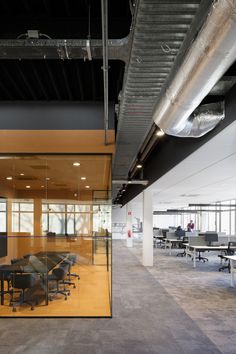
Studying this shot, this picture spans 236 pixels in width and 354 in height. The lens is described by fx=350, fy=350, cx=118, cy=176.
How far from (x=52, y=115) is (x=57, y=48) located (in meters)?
2.99

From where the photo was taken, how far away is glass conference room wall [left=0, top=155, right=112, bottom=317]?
21.0ft

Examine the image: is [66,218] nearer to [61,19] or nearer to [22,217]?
[22,217]

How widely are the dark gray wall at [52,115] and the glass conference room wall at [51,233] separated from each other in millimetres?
712

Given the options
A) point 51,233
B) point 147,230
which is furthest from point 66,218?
point 147,230

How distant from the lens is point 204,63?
1.98 meters

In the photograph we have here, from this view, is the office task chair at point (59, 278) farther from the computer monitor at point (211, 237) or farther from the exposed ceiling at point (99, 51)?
the computer monitor at point (211, 237)

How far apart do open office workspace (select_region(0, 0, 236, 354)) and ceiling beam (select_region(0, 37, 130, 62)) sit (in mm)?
10

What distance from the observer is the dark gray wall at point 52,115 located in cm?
579

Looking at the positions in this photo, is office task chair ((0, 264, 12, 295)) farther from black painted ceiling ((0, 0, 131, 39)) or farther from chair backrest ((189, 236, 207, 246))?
chair backrest ((189, 236, 207, 246))

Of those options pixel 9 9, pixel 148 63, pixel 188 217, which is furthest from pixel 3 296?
pixel 188 217

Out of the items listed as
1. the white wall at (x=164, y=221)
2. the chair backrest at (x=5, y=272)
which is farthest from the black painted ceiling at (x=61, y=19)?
the white wall at (x=164, y=221)

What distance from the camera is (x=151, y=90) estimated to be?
311cm

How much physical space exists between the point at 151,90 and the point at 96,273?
186 inches

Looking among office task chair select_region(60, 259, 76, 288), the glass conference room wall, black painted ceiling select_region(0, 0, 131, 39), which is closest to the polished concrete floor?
the glass conference room wall
